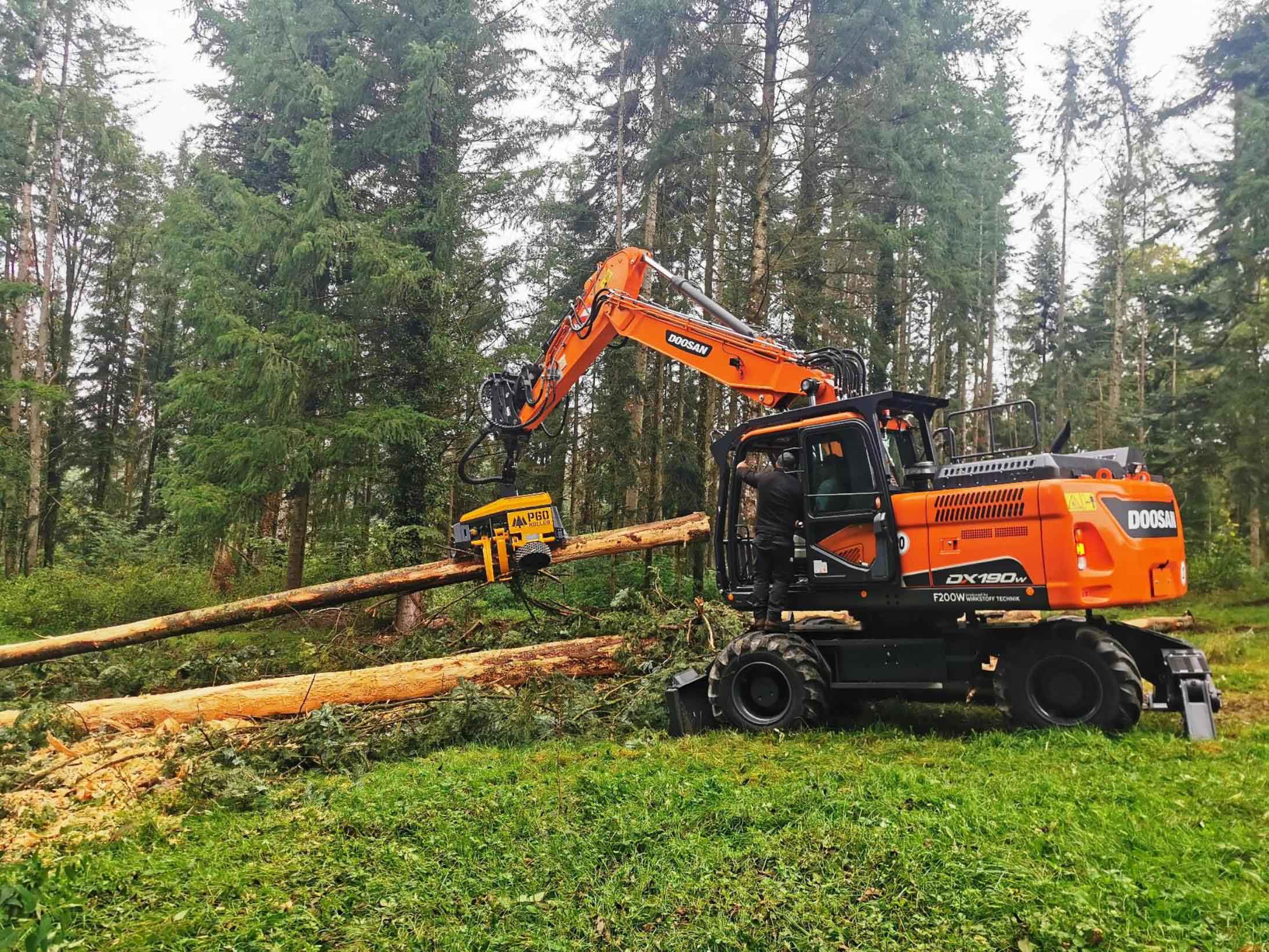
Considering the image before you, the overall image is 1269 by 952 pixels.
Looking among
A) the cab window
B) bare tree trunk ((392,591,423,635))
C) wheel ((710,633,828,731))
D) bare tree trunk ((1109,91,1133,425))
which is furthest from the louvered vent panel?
bare tree trunk ((1109,91,1133,425))

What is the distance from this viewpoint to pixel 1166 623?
10.9 meters

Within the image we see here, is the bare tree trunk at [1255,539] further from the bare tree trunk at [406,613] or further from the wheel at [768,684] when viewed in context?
the bare tree trunk at [406,613]

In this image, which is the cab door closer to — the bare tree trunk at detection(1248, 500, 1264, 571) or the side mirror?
the side mirror

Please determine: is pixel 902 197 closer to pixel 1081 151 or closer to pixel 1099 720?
pixel 1099 720

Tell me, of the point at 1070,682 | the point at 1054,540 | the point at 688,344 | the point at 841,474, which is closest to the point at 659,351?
the point at 688,344

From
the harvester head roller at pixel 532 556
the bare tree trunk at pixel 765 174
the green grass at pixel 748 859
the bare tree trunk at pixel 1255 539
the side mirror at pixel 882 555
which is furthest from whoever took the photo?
the bare tree trunk at pixel 1255 539

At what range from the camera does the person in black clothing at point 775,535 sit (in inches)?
258

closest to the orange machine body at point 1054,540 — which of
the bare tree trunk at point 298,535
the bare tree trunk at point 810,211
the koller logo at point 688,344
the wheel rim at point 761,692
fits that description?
the wheel rim at point 761,692

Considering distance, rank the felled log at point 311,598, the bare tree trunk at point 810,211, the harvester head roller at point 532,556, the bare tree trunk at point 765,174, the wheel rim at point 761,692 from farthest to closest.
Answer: the bare tree trunk at point 810,211 < the bare tree trunk at point 765,174 < the felled log at point 311,598 < the harvester head roller at point 532,556 < the wheel rim at point 761,692

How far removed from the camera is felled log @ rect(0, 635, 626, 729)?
729 cm

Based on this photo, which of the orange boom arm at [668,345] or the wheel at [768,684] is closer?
the wheel at [768,684]

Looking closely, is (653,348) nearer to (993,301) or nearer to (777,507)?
(777,507)

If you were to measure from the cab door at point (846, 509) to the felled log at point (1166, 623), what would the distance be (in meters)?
7.03

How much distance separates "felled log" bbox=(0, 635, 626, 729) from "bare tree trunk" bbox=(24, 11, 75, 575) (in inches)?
527
